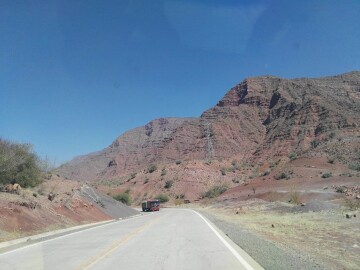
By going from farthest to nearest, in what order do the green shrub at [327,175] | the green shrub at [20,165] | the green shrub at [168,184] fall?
1. the green shrub at [168,184]
2. the green shrub at [327,175]
3. the green shrub at [20,165]

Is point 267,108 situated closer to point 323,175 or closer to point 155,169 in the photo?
point 155,169

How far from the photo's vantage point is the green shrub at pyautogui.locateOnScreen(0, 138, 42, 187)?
103ft

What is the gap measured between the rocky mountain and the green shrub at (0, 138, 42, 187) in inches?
2502

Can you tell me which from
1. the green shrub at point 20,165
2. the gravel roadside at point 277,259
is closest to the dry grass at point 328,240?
the gravel roadside at point 277,259

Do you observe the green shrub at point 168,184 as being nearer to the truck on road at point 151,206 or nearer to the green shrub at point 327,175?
the truck on road at point 151,206

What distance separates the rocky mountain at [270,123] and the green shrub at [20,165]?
2502 inches

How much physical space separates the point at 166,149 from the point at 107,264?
138913 millimetres

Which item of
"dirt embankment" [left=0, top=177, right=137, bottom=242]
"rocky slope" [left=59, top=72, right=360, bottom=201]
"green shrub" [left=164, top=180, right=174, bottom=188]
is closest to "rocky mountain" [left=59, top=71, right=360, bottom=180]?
"rocky slope" [left=59, top=72, right=360, bottom=201]

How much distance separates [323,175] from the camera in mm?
72375

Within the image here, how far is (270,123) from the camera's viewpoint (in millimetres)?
134500

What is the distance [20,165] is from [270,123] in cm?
10604

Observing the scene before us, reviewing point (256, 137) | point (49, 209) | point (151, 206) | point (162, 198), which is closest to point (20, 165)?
point (49, 209)

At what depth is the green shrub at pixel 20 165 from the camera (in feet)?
103

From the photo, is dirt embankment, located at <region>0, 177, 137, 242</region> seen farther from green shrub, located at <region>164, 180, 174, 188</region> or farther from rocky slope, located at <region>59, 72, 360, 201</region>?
green shrub, located at <region>164, 180, 174, 188</region>
